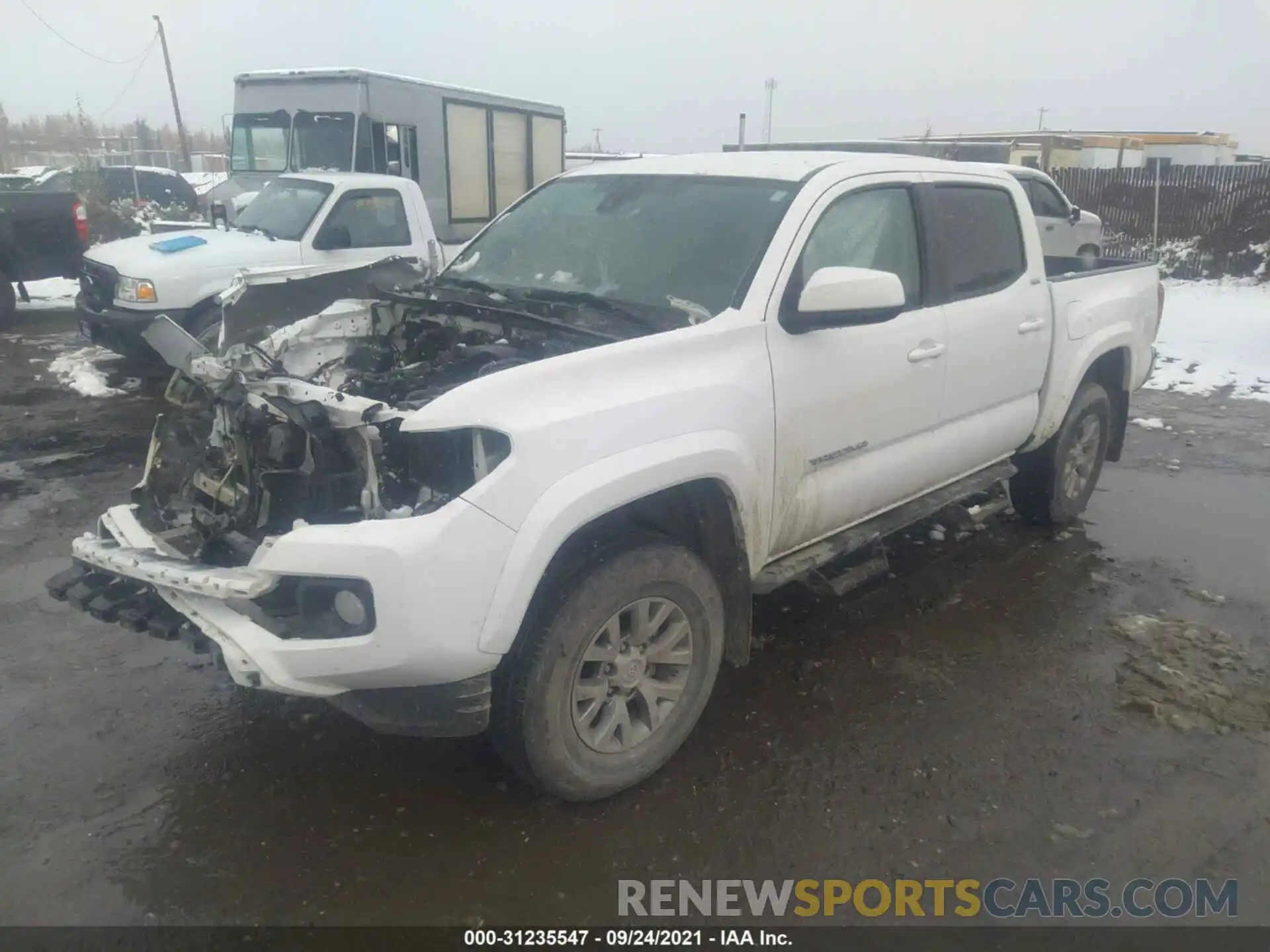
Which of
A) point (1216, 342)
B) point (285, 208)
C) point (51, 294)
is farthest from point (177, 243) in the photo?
point (1216, 342)

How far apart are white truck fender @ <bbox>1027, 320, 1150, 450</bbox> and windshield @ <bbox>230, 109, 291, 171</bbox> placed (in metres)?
12.1

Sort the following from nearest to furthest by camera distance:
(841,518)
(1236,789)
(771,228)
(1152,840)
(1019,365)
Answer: (1152,840), (1236,789), (771,228), (841,518), (1019,365)

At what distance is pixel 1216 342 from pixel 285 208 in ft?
32.9

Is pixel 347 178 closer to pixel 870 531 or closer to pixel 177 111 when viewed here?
pixel 870 531

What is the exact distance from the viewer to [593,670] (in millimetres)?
2850

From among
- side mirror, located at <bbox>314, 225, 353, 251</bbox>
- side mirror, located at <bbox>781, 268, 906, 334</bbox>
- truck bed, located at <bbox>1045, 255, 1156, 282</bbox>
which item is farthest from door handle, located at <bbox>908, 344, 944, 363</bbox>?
side mirror, located at <bbox>314, 225, 353, 251</bbox>

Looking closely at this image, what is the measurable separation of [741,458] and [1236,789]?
1.99 m

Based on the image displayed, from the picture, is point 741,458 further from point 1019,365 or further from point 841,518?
point 1019,365

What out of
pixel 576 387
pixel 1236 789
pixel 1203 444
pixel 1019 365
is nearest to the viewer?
pixel 576 387

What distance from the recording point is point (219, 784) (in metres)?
3.01

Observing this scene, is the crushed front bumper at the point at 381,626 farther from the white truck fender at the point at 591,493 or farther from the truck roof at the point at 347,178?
the truck roof at the point at 347,178

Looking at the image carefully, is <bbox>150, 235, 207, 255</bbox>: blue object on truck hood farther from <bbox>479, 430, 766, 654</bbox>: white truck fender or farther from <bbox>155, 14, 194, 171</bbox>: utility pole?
<bbox>155, 14, 194, 171</bbox>: utility pole

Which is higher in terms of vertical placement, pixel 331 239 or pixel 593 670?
pixel 331 239

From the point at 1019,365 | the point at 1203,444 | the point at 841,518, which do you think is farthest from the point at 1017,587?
the point at 1203,444
